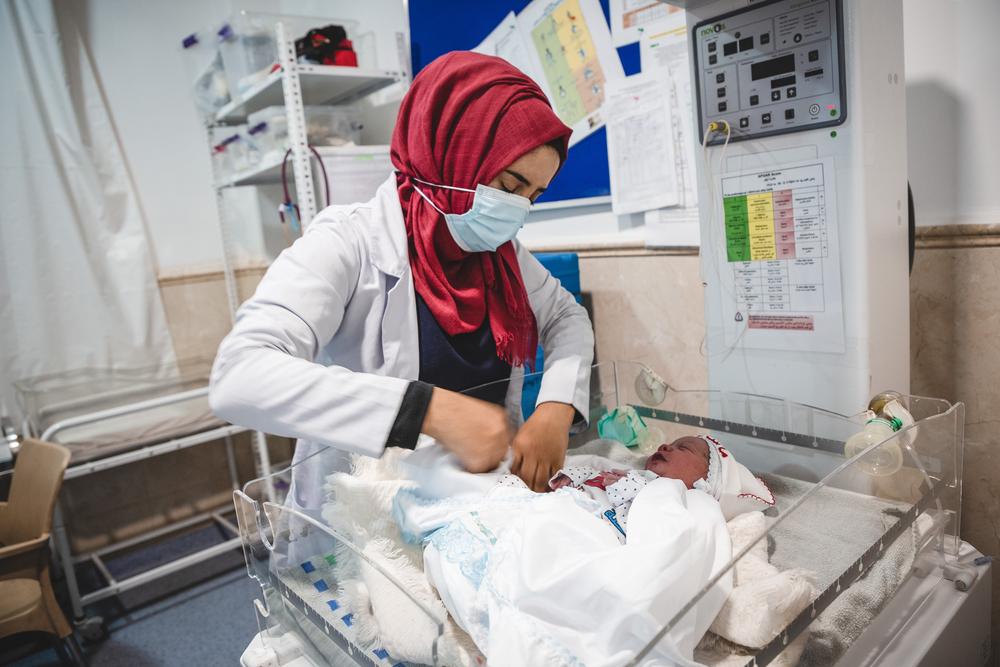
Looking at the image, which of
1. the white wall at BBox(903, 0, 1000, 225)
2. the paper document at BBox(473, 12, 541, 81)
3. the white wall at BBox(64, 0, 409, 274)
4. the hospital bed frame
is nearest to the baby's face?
the white wall at BBox(903, 0, 1000, 225)

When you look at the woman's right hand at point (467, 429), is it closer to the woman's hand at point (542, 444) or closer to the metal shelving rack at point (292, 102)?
the woman's hand at point (542, 444)

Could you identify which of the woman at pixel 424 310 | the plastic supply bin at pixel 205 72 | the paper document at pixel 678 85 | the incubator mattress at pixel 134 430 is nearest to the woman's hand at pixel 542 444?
the woman at pixel 424 310

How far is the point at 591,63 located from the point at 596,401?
1.08m

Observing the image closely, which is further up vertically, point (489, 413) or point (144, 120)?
point (144, 120)

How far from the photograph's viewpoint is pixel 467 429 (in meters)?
0.90

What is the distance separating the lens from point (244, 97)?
2426 millimetres

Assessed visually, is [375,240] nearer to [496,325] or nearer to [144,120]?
[496,325]

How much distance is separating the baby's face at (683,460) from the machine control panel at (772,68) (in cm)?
57

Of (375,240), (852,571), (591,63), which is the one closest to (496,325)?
(375,240)

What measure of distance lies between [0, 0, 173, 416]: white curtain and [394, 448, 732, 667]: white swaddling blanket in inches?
99.1

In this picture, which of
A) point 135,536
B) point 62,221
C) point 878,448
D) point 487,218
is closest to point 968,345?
point 878,448

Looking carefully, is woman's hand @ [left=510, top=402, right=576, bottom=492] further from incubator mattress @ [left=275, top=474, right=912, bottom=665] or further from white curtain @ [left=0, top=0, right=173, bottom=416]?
white curtain @ [left=0, top=0, right=173, bottom=416]

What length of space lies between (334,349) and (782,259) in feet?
2.69

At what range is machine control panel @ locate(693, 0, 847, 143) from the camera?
3.51ft
